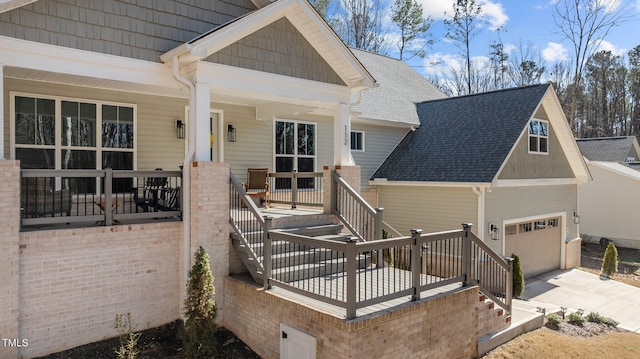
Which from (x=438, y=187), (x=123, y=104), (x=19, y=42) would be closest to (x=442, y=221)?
(x=438, y=187)

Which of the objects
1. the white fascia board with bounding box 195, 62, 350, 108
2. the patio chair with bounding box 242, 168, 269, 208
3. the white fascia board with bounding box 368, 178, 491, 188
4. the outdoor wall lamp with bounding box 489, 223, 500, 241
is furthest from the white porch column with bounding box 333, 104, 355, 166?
the outdoor wall lamp with bounding box 489, 223, 500, 241

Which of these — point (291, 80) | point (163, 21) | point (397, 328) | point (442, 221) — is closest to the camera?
point (397, 328)

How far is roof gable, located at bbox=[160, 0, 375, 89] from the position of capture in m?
7.38

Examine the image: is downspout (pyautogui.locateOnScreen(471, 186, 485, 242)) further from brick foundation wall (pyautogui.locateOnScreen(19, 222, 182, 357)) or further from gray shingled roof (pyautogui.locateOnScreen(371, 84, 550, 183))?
brick foundation wall (pyautogui.locateOnScreen(19, 222, 182, 357))

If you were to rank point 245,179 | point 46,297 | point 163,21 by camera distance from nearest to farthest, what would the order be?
point 46,297
point 163,21
point 245,179

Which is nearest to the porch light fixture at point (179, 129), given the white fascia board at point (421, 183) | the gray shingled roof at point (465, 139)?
the white fascia board at point (421, 183)

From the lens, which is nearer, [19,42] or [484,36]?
[19,42]

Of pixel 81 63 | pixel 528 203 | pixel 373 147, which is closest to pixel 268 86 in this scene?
pixel 81 63

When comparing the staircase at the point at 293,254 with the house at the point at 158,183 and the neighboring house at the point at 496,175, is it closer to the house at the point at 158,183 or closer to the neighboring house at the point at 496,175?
the house at the point at 158,183

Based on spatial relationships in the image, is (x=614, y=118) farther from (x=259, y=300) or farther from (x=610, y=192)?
(x=259, y=300)

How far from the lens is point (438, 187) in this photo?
13.6 m

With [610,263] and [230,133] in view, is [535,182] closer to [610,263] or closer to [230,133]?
[610,263]

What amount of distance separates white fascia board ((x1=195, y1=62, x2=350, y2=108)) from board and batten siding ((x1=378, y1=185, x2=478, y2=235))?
5.34 meters

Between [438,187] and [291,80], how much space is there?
6.84m
